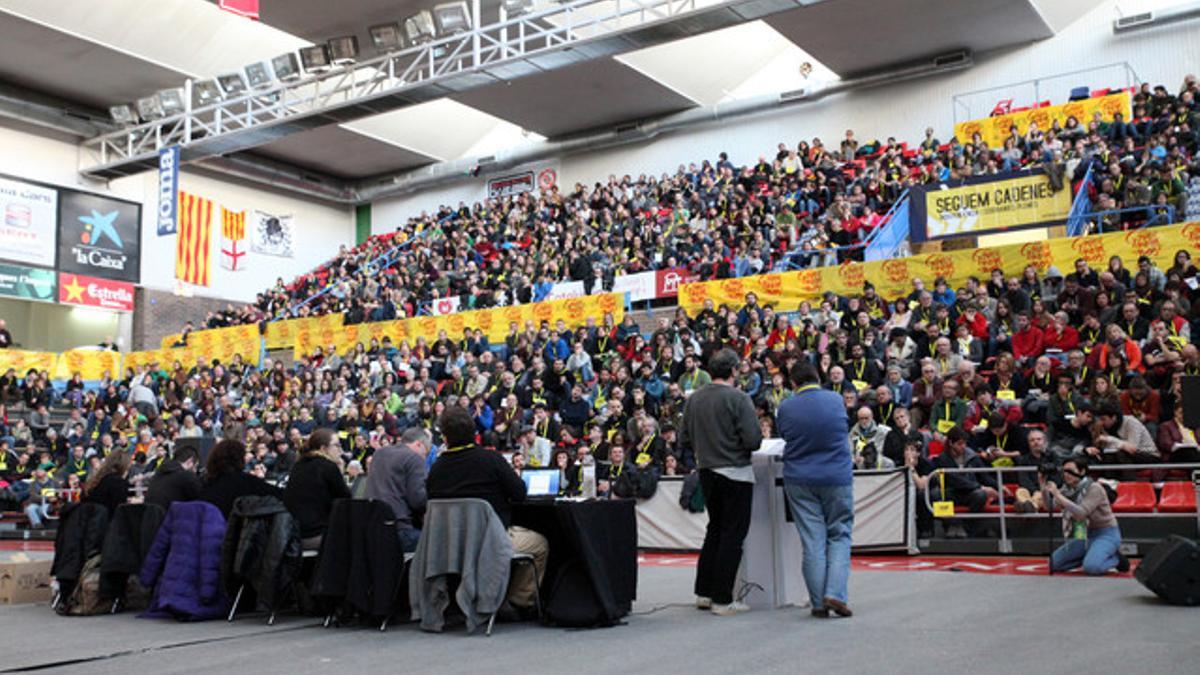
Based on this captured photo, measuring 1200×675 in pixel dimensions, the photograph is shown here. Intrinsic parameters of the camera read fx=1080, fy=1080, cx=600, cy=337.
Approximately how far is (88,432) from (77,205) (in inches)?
386

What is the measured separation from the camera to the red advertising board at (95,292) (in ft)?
94.8

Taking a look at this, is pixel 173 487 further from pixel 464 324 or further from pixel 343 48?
pixel 343 48

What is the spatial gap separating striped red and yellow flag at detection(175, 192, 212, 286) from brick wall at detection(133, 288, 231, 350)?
67cm

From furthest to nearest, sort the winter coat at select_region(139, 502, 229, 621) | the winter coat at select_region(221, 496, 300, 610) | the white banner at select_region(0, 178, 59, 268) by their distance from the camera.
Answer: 1. the white banner at select_region(0, 178, 59, 268)
2. the winter coat at select_region(139, 502, 229, 621)
3. the winter coat at select_region(221, 496, 300, 610)

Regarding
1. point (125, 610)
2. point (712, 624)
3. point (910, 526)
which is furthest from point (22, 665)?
point (910, 526)

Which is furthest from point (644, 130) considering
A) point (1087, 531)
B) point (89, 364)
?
point (1087, 531)

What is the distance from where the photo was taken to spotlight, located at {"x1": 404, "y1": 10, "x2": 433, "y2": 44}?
872 inches

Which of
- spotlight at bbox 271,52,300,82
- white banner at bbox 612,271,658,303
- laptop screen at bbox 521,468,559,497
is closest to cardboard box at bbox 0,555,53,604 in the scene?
laptop screen at bbox 521,468,559,497

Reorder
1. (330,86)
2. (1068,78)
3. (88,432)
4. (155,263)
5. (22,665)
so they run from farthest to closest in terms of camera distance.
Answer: (155,263) → (330,86) → (1068,78) → (88,432) → (22,665)

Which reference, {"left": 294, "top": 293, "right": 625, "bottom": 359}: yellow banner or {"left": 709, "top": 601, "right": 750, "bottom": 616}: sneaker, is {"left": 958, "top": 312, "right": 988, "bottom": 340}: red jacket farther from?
{"left": 709, "top": 601, "right": 750, "bottom": 616}: sneaker

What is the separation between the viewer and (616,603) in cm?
643

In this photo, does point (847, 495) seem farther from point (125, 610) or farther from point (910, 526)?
point (125, 610)

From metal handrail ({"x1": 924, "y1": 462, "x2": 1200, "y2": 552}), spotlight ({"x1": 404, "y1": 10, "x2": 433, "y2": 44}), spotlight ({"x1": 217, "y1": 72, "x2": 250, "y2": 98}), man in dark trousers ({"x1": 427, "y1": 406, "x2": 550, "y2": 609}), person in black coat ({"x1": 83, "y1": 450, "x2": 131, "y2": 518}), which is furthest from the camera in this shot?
spotlight ({"x1": 217, "y1": 72, "x2": 250, "y2": 98})

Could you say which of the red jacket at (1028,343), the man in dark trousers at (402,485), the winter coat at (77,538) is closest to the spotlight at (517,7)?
the red jacket at (1028,343)
